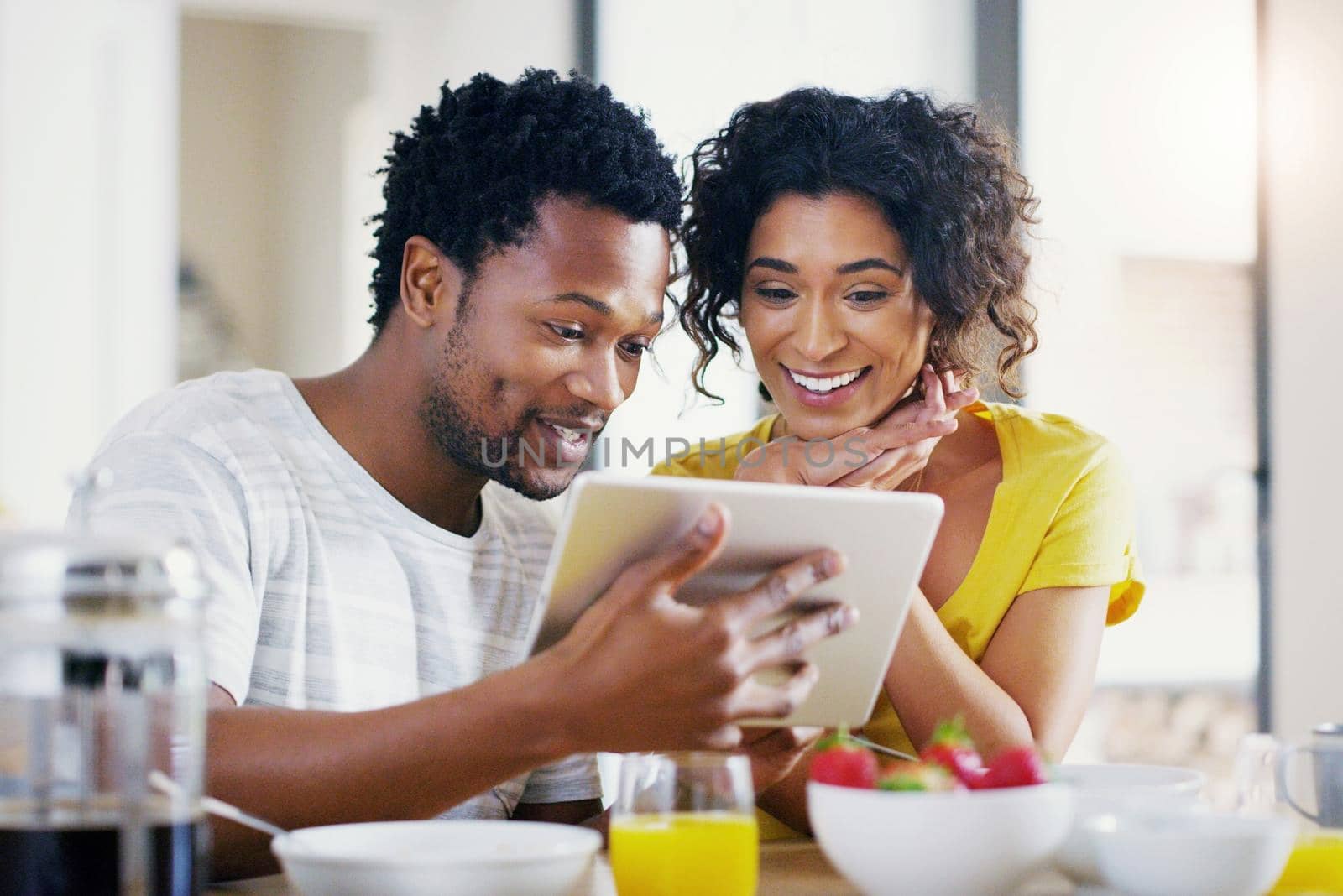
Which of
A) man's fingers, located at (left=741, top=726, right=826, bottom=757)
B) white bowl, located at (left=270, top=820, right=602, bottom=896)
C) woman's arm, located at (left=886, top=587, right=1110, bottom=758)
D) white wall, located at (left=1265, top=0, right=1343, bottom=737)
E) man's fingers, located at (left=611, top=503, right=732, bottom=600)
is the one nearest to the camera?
white bowl, located at (left=270, top=820, right=602, bottom=896)

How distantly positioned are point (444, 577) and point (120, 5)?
291 centimetres

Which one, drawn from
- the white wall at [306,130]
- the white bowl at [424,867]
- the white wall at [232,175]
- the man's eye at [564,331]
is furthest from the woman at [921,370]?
the white wall at [232,175]

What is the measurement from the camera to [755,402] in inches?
137

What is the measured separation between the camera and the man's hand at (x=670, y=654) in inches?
43.2

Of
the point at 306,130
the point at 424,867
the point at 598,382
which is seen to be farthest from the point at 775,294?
the point at 306,130

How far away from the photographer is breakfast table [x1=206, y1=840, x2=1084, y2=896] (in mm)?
1079

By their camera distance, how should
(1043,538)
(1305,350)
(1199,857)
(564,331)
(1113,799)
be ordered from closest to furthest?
(1199,857), (1113,799), (564,331), (1043,538), (1305,350)

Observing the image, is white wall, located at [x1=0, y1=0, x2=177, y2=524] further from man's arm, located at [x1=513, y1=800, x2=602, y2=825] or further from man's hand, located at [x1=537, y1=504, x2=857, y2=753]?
man's hand, located at [x1=537, y1=504, x2=857, y2=753]

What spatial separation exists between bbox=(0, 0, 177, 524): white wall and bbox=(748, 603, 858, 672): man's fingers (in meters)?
3.11

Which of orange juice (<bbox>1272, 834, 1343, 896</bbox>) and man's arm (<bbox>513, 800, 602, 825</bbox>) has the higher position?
orange juice (<bbox>1272, 834, 1343, 896</bbox>)

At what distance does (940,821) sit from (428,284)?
41.6 inches

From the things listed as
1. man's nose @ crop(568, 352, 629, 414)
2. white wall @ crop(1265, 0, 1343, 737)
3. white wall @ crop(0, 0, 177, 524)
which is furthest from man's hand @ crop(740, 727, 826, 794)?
white wall @ crop(0, 0, 177, 524)

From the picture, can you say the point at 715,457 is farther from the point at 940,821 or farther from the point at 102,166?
the point at 102,166

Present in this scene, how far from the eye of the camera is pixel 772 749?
1.38 metres
